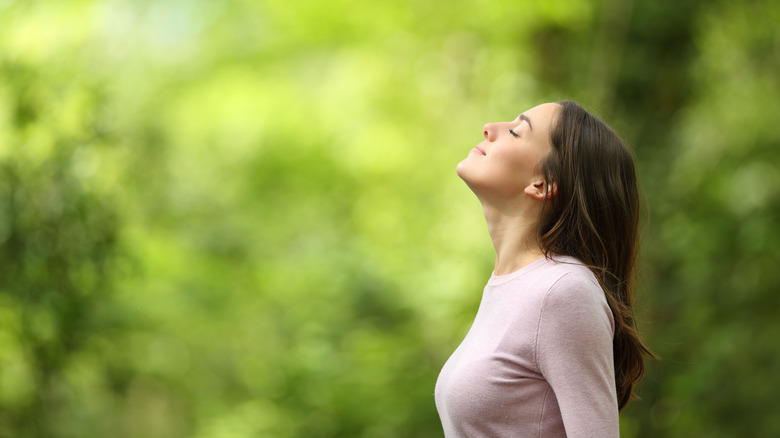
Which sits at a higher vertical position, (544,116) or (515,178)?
(544,116)

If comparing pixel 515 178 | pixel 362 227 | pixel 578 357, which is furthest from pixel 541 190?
pixel 362 227

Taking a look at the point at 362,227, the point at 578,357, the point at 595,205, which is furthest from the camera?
the point at 362,227

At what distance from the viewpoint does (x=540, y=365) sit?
125cm

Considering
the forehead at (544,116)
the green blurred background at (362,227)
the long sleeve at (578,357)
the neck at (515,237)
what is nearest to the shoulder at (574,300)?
the long sleeve at (578,357)

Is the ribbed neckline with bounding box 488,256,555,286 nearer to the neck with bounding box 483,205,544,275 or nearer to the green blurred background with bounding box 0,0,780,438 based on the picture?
the neck with bounding box 483,205,544,275

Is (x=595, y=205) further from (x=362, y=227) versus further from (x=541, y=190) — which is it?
(x=362, y=227)

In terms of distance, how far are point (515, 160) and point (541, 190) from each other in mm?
73

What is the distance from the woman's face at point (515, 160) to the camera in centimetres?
139

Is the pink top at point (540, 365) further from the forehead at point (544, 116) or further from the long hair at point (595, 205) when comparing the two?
the forehead at point (544, 116)

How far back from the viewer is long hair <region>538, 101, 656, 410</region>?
4.44ft

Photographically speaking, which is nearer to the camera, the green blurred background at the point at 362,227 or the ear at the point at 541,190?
the ear at the point at 541,190

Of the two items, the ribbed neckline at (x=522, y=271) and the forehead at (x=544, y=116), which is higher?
the forehead at (x=544, y=116)

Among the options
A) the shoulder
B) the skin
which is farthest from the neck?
the shoulder

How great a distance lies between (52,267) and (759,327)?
3647 mm
